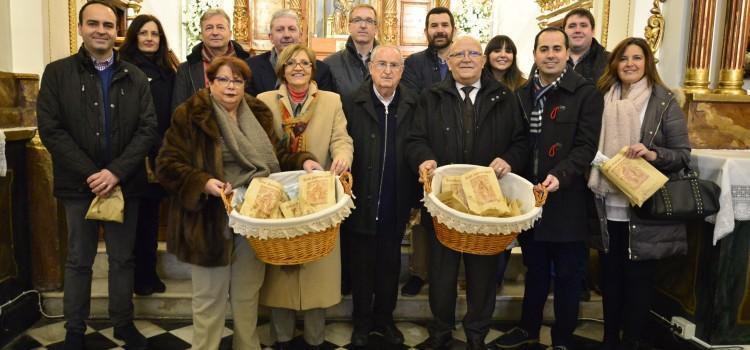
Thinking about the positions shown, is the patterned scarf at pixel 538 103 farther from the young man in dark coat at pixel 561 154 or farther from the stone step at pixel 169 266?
the stone step at pixel 169 266

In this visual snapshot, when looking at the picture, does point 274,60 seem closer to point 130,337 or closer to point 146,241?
point 146,241

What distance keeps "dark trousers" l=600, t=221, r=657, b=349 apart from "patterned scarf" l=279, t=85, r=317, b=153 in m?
1.57

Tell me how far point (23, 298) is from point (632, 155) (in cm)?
340

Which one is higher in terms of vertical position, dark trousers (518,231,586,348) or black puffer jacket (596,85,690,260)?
black puffer jacket (596,85,690,260)

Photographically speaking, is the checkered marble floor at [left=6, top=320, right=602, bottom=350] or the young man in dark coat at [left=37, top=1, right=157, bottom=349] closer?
the young man in dark coat at [left=37, top=1, right=157, bottom=349]

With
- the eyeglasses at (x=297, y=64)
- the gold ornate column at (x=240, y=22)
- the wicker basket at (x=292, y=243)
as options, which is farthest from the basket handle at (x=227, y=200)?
the gold ornate column at (x=240, y=22)

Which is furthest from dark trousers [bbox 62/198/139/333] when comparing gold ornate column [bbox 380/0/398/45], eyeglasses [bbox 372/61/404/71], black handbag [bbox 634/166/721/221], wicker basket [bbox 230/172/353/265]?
gold ornate column [bbox 380/0/398/45]

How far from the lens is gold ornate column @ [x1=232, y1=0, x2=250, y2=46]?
25.5ft

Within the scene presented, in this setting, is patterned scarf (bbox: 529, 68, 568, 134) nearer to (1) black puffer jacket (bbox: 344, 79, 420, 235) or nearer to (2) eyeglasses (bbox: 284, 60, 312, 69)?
(1) black puffer jacket (bbox: 344, 79, 420, 235)

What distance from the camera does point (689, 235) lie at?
2971mm

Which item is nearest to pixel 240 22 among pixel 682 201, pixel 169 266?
pixel 169 266

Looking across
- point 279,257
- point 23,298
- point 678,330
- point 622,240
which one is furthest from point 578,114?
point 23,298

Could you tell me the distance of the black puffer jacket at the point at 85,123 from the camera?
2649 mm

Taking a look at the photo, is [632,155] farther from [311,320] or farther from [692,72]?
[311,320]
